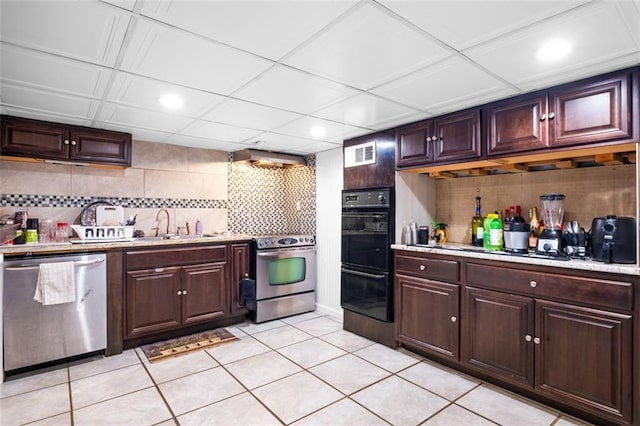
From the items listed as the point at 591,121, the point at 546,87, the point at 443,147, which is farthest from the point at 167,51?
the point at 591,121

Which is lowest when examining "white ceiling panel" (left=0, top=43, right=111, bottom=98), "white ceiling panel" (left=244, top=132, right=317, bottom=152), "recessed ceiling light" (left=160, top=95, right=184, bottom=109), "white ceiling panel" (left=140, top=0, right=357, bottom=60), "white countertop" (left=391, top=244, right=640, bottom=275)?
"white countertop" (left=391, top=244, right=640, bottom=275)

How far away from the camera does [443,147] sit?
290cm

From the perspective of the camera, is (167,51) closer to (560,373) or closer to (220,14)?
(220,14)

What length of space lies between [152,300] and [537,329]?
3.30 m

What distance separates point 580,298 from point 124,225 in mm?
4061

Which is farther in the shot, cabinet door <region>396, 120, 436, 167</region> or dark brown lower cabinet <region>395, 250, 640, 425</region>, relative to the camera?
cabinet door <region>396, 120, 436, 167</region>

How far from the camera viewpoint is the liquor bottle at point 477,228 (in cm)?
310

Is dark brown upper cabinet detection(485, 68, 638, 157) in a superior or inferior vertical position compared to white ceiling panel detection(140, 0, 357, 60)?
inferior

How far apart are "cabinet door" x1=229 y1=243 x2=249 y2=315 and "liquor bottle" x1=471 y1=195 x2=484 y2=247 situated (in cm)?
248

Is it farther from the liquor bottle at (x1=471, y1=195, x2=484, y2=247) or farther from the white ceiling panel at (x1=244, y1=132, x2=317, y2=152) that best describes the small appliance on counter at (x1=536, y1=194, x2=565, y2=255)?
the white ceiling panel at (x1=244, y1=132, x2=317, y2=152)

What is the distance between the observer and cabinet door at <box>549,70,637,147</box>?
1.98 meters

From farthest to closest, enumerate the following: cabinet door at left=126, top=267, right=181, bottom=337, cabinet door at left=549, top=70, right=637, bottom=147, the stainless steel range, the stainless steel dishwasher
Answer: the stainless steel range < cabinet door at left=126, top=267, right=181, bottom=337 < the stainless steel dishwasher < cabinet door at left=549, top=70, right=637, bottom=147

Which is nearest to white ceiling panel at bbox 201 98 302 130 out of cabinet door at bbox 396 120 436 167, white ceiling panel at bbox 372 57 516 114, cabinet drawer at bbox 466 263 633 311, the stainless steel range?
white ceiling panel at bbox 372 57 516 114

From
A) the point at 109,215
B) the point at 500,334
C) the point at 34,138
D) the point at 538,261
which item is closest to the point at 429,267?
the point at 500,334
